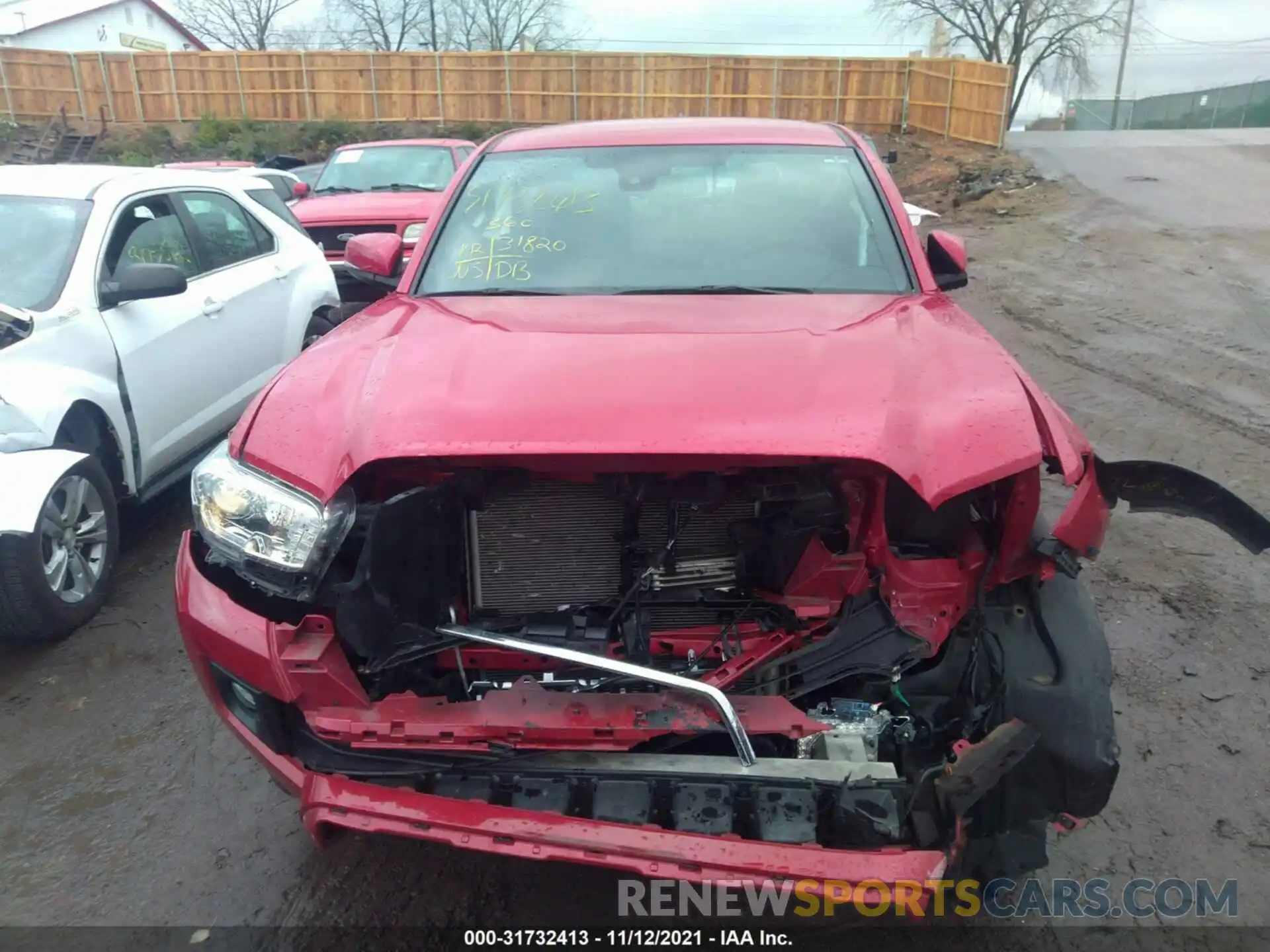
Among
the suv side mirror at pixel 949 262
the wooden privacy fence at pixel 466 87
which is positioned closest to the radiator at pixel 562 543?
the suv side mirror at pixel 949 262

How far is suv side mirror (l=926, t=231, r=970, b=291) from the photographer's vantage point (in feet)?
11.9

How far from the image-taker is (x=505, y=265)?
3354mm

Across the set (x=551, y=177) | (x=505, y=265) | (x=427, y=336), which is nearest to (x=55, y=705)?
(x=427, y=336)

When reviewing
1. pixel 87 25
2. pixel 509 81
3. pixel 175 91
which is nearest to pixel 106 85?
pixel 175 91

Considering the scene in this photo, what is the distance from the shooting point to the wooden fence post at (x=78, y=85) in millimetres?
27578

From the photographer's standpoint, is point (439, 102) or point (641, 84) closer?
point (641, 84)

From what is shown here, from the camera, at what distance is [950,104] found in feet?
74.0

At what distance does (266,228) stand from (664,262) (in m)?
3.48

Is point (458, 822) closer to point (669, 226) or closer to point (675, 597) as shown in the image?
point (675, 597)

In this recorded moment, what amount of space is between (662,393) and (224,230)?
414cm

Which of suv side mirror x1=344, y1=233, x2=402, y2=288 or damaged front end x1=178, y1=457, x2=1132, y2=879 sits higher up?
suv side mirror x1=344, y1=233, x2=402, y2=288

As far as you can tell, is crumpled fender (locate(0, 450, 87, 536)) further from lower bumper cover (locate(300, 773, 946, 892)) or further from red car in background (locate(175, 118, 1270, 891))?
lower bumper cover (locate(300, 773, 946, 892))

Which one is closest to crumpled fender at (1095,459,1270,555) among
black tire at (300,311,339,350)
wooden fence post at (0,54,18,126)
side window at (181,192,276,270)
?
side window at (181,192,276,270)

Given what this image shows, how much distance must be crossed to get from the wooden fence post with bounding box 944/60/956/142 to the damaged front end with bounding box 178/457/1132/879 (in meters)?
22.7
